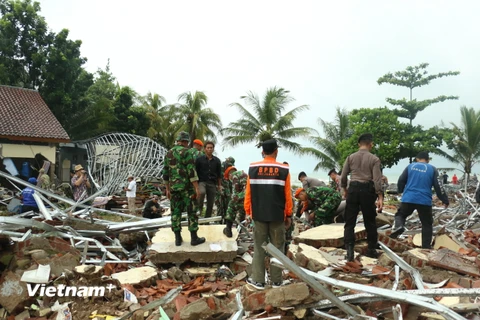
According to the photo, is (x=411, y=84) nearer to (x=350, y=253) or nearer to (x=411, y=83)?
(x=411, y=83)

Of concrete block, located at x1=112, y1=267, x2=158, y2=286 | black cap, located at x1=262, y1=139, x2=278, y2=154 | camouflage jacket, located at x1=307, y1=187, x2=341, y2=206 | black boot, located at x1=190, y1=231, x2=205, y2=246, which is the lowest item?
concrete block, located at x1=112, y1=267, x2=158, y2=286

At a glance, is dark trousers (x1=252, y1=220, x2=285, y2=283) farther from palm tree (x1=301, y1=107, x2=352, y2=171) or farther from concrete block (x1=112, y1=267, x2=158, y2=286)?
palm tree (x1=301, y1=107, x2=352, y2=171)

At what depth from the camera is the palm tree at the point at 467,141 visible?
2584cm

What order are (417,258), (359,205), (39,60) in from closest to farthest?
1. (417,258)
2. (359,205)
3. (39,60)

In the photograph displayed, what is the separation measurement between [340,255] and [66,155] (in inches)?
791

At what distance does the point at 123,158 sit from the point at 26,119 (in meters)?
5.30

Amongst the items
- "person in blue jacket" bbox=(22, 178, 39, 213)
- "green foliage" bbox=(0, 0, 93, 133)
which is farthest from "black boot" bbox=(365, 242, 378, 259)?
"green foliage" bbox=(0, 0, 93, 133)

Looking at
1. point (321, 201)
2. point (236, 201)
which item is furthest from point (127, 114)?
point (236, 201)

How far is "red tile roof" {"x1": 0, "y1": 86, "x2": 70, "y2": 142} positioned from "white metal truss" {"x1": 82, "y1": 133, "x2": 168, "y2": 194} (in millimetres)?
1705

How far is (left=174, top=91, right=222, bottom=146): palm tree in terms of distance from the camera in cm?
2904

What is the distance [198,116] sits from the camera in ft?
97.0

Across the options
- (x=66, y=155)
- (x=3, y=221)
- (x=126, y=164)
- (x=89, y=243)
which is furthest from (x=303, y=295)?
(x=66, y=155)

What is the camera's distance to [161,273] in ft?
17.7

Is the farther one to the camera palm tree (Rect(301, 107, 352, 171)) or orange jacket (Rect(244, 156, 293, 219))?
palm tree (Rect(301, 107, 352, 171))
